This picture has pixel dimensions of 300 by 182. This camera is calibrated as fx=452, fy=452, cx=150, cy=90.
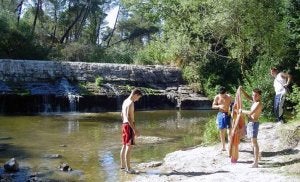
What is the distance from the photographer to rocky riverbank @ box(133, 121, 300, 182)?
832 centimetres

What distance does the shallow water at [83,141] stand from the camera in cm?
1025

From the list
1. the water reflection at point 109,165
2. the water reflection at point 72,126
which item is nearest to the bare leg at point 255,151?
the water reflection at point 109,165

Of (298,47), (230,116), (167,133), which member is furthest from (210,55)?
(230,116)

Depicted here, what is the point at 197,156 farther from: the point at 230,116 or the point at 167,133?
the point at 167,133

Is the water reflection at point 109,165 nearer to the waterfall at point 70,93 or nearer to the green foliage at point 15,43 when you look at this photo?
the waterfall at point 70,93

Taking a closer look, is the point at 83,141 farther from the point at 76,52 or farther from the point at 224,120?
the point at 76,52

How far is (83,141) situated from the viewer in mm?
14297

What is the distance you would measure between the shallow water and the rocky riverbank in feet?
2.94

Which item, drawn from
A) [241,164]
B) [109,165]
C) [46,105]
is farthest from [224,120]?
[46,105]

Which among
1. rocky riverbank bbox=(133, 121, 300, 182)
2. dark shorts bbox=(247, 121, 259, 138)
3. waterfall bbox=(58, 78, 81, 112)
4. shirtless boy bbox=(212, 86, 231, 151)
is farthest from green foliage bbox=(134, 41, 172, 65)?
dark shorts bbox=(247, 121, 259, 138)

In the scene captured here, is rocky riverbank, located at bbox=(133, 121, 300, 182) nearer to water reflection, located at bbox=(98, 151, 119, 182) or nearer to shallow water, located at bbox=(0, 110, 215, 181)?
water reflection, located at bbox=(98, 151, 119, 182)

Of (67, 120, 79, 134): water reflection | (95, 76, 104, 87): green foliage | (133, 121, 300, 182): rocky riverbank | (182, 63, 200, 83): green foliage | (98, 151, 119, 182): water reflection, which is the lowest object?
(98, 151, 119, 182): water reflection

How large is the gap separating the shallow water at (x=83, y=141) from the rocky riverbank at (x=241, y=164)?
0.90 meters

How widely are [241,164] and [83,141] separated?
6.37 m
